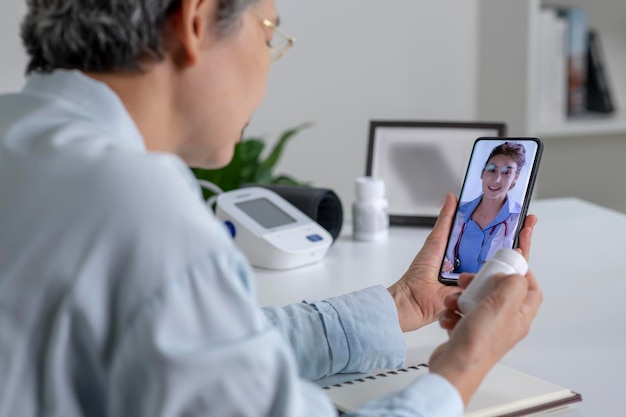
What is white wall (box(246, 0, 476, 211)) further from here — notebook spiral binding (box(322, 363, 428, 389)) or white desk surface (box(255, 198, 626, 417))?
notebook spiral binding (box(322, 363, 428, 389))

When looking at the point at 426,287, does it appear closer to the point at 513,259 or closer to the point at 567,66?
the point at 513,259

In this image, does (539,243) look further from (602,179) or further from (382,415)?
(602,179)

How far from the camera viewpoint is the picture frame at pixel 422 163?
1973 mm

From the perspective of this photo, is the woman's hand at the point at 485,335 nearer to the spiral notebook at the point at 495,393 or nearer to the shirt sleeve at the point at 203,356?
the spiral notebook at the point at 495,393

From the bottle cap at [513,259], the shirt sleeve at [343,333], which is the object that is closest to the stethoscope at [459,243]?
the shirt sleeve at [343,333]

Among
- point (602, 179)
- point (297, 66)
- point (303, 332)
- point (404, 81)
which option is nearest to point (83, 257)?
point (303, 332)

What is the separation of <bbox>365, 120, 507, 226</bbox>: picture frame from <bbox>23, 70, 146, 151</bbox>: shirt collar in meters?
1.23

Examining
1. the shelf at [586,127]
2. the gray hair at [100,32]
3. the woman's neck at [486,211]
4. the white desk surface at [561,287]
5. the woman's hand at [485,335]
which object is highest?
the gray hair at [100,32]

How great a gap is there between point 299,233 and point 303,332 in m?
0.60

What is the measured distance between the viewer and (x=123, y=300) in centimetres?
64

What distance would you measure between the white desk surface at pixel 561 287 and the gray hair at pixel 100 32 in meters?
0.58

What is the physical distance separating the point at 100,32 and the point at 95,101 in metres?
0.06

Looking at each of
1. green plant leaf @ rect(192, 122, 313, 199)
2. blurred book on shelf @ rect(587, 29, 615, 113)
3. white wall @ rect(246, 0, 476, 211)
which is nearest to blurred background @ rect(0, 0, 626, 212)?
white wall @ rect(246, 0, 476, 211)

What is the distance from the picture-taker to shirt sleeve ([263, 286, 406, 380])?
1.10 metres
